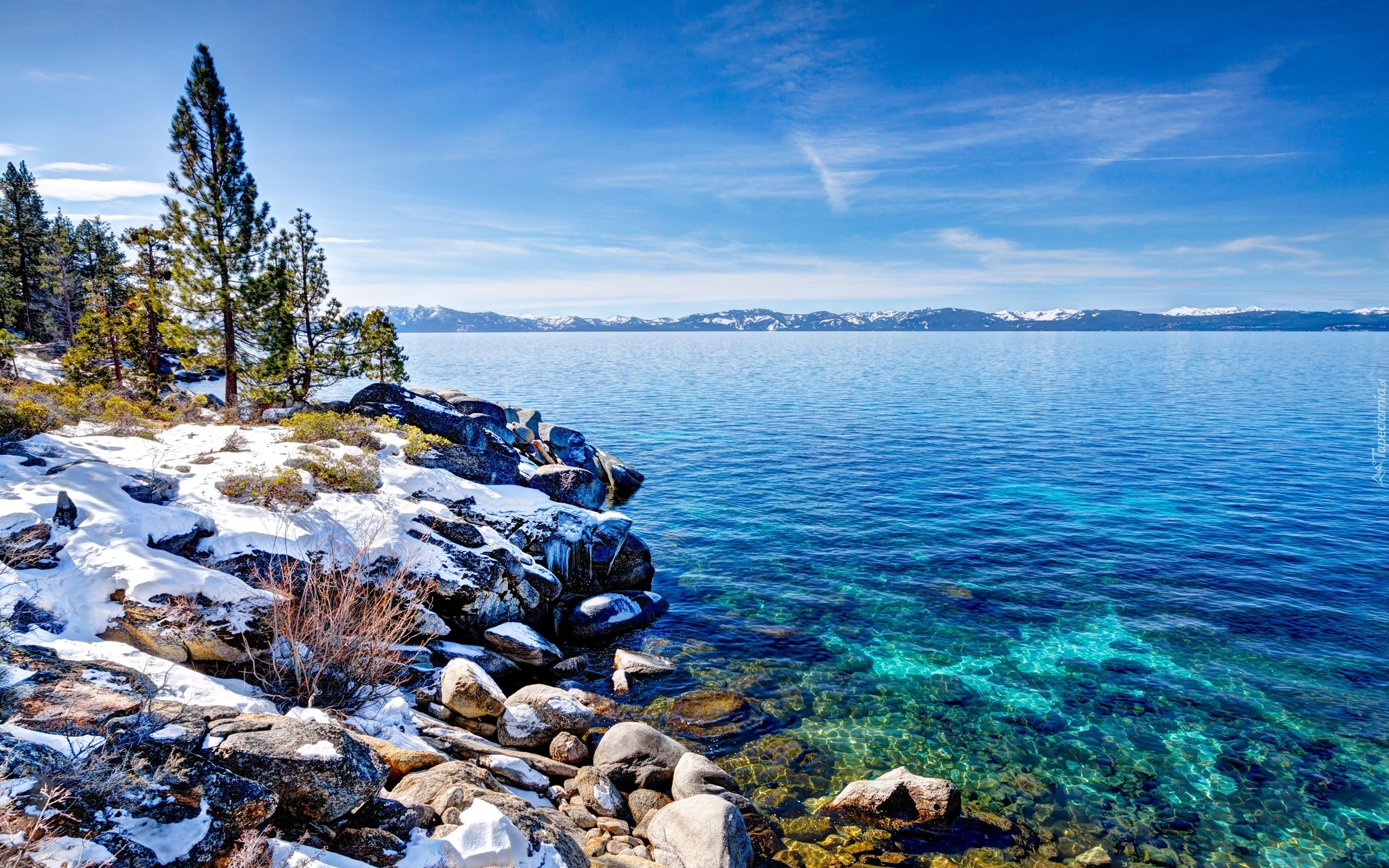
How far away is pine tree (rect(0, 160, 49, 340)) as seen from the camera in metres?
55.2

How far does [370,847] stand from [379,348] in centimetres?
3054

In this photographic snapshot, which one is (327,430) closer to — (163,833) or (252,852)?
(163,833)

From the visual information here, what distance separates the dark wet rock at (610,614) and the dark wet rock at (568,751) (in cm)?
603

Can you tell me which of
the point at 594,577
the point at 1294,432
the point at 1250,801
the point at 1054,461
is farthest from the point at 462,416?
the point at 1294,432

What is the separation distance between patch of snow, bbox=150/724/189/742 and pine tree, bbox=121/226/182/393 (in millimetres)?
28592

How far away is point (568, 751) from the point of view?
536 inches

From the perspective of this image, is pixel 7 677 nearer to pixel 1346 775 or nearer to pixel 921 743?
pixel 921 743

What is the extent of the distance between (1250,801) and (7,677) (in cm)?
2096

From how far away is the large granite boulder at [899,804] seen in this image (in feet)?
39.7

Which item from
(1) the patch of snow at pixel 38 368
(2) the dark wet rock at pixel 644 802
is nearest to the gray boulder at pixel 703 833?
(2) the dark wet rock at pixel 644 802

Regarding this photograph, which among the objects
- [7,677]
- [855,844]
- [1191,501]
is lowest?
[855,844]

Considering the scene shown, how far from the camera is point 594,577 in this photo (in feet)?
74.5

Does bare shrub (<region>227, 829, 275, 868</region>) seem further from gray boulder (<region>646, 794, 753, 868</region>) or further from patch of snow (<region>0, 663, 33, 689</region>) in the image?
gray boulder (<region>646, 794, 753, 868</region>)

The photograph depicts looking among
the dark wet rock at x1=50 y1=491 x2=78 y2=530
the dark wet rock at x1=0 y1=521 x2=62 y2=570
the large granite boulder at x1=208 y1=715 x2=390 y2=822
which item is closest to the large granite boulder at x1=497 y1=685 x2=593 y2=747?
the large granite boulder at x1=208 y1=715 x2=390 y2=822
